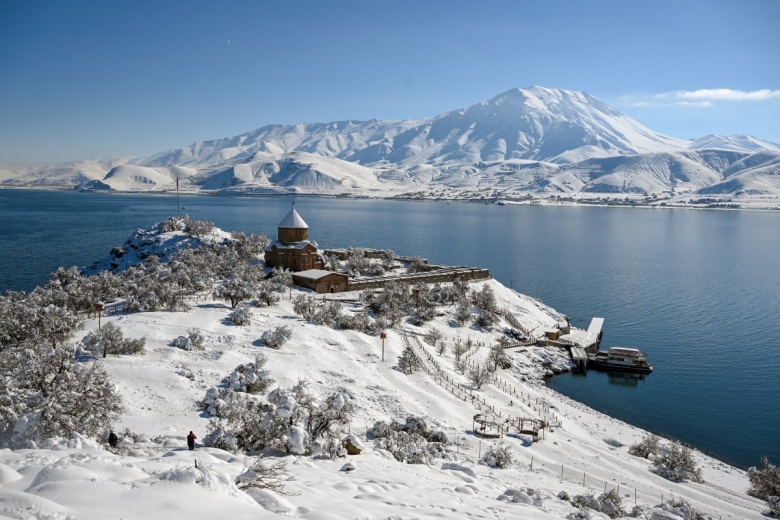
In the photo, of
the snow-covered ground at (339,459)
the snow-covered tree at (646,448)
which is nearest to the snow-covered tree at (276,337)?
the snow-covered ground at (339,459)

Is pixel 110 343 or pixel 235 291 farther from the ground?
pixel 235 291

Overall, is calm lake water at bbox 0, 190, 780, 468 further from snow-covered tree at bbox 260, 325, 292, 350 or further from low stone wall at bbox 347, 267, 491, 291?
snow-covered tree at bbox 260, 325, 292, 350

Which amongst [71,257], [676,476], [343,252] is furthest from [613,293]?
[71,257]

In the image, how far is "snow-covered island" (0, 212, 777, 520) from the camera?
10227mm

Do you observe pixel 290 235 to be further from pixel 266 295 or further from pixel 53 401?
pixel 53 401

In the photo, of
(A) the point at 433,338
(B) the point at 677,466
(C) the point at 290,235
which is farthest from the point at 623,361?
(C) the point at 290,235

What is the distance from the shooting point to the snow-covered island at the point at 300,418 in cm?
1023

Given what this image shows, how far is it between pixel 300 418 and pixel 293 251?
39.7 metres

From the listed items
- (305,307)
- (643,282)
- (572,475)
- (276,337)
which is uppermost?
(305,307)

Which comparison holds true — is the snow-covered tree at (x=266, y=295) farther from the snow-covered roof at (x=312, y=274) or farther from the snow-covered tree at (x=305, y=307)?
the snow-covered roof at (x=312, y=274)

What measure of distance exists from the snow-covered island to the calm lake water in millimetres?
5558

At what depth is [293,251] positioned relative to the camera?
56438 mm

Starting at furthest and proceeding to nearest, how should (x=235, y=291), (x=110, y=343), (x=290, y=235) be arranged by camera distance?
(x=290, y=235), (x=235, y=291), (x=110, y=343)

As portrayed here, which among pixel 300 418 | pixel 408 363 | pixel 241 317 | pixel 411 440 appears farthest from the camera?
pixel 241 317
